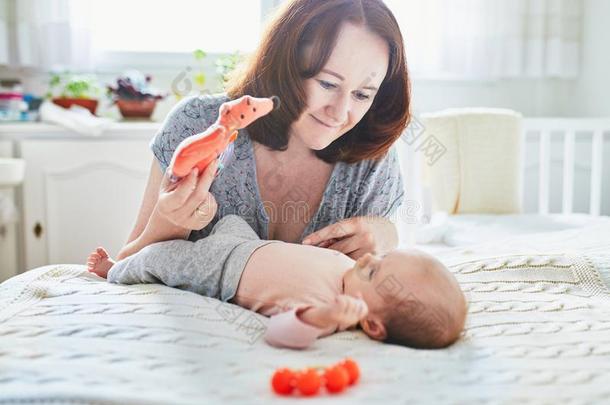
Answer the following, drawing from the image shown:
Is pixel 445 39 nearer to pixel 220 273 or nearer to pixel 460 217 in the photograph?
pixel 460 217

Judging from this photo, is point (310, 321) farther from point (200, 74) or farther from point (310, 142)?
point (200, 74)

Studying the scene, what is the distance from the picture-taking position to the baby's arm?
37.4 inches

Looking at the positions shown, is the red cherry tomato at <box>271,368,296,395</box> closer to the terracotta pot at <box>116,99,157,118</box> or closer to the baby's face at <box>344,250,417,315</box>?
the baby's face at <box>344,250,417,315</box>

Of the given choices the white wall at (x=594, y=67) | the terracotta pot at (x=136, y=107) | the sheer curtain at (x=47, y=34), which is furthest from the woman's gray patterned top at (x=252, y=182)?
the white wall at (x=594, y=67)

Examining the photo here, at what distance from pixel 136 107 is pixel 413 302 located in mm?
2042

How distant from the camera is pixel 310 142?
1462mm

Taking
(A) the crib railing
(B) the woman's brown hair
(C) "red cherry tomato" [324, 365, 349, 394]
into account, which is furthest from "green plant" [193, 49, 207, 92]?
(C) "red cherry tomato" [324, 365, 349, 394]

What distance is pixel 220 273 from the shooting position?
1.21 m

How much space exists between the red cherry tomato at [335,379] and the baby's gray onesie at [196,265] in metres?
0.37

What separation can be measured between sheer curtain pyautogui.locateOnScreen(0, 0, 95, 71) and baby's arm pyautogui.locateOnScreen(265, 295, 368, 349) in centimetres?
230

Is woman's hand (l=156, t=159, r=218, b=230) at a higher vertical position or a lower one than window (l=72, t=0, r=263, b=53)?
lower

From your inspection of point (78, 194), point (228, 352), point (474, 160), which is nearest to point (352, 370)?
point (228, 352)

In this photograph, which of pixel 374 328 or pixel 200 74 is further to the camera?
pixel 200 74

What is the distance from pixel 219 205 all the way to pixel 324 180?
25 centimetres
